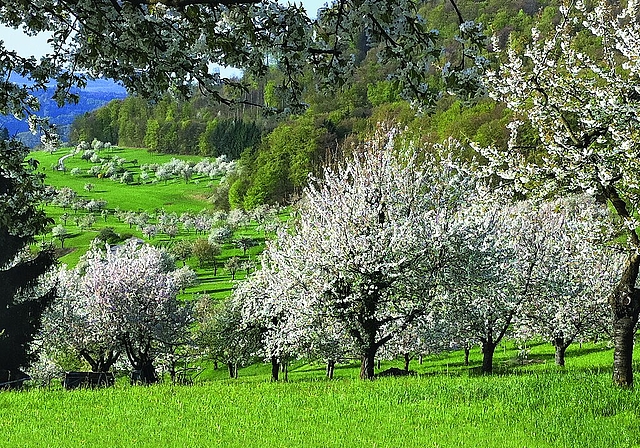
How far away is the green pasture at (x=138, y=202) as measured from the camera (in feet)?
314

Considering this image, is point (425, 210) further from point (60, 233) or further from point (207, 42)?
point (60, 233)

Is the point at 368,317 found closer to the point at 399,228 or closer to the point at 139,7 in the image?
the point at 399,228

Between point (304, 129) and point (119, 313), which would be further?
point (304, 129)

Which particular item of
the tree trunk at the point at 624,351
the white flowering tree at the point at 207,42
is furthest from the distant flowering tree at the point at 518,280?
the white flowering tree at the point at 207,42

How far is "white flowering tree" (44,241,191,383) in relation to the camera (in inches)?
1242

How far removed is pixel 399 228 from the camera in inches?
625

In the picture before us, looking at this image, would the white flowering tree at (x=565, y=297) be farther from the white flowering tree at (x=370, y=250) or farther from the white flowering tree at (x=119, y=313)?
the white flowering tree at (x=119, y=313)

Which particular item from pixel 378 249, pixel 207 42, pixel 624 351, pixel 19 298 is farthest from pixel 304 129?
pixel 207 42

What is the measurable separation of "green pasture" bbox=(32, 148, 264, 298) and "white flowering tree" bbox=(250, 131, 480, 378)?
58115 millimetres

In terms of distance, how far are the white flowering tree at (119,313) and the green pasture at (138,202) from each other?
40.6 meters

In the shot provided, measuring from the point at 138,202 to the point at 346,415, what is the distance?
450 ft

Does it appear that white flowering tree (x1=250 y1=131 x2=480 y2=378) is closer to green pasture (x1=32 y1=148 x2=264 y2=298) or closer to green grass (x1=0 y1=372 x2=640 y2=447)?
green grass (x1=0 y1=372 x2=640 y2=447)

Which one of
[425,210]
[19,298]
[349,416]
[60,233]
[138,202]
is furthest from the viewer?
[138,202]

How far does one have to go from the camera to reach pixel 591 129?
1163cm
